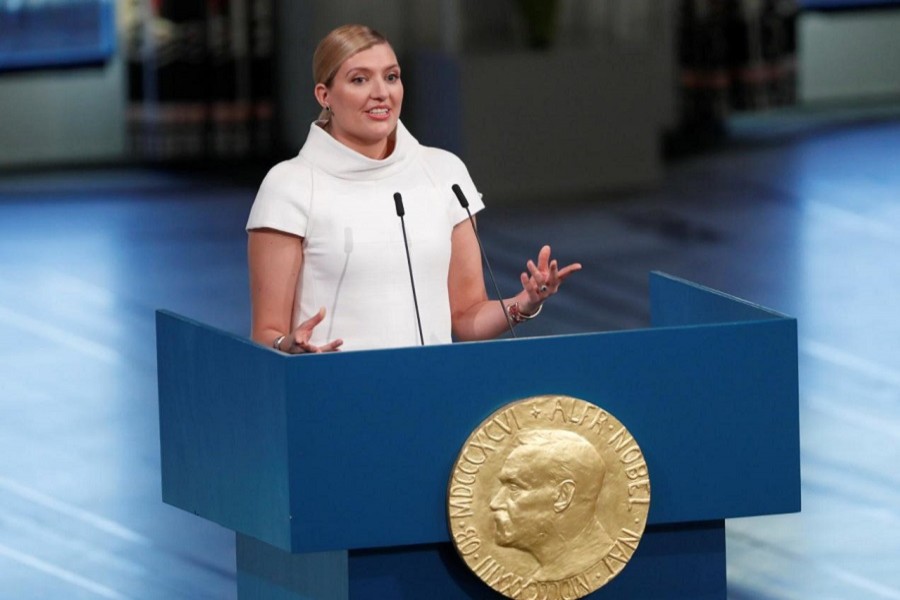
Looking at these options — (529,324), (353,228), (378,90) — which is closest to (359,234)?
(353,228)

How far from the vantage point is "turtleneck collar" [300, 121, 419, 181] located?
295 cm

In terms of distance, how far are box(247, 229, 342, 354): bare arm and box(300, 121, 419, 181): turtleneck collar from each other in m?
0.12

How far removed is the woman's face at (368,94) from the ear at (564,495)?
0.67 metres

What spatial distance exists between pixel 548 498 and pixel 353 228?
0.59 m

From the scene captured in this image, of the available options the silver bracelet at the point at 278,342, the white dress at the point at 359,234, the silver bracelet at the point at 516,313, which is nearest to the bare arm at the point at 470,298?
the silver bracelet at the point at 516,313

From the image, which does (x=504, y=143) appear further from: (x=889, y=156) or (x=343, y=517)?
(x=343, y=517)

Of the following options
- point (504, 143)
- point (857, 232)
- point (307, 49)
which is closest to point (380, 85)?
point (857, 232)

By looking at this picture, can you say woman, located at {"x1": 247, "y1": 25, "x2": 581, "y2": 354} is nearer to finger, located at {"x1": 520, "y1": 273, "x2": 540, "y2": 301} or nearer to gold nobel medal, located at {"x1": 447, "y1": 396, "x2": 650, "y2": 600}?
finger, located at {"x1": 520, "y1": 273, "x2": 540, "y2": 301}

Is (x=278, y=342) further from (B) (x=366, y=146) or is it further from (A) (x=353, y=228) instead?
(B) (x=366, y=146)

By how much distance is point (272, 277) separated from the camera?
2951 mm

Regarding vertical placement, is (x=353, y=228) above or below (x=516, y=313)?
above

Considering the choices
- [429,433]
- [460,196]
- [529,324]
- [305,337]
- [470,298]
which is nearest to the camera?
[429,433]

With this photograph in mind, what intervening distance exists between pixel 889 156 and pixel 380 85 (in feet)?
27.7

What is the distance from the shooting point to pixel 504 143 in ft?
33.5
